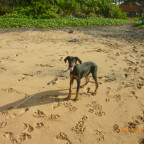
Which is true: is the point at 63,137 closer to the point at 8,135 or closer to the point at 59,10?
the point at 8,135

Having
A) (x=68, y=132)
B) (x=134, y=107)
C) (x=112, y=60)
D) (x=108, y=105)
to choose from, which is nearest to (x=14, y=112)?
(x=68, y=132)

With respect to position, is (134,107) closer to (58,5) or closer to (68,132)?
(68,132)

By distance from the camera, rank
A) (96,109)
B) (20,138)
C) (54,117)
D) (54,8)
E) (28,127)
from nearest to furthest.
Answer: (20,138)
(28,127)
(54,117)
(96,109)
(54,8)

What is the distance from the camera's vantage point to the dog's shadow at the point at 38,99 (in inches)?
134

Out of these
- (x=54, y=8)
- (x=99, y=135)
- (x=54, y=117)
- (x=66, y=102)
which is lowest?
(x=99, y=135)

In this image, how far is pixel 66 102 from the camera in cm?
356

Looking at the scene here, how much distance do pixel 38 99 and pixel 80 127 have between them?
1416 mm

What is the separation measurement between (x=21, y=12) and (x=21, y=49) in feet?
41.5

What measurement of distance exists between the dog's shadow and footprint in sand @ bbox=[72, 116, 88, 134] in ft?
2.85

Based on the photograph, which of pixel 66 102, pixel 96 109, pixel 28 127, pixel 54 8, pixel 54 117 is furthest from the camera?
pixel 54 8

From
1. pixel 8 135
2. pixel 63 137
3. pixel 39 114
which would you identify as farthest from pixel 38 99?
pixel 63 137

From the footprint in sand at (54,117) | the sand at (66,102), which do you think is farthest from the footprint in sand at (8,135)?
the footprint in sand at (54,117)

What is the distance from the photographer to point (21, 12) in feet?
56.5

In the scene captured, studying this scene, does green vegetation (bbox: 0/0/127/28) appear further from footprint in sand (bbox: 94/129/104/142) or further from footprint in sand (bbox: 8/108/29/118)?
footprint in sand (bbox: 94/129/104/142)
